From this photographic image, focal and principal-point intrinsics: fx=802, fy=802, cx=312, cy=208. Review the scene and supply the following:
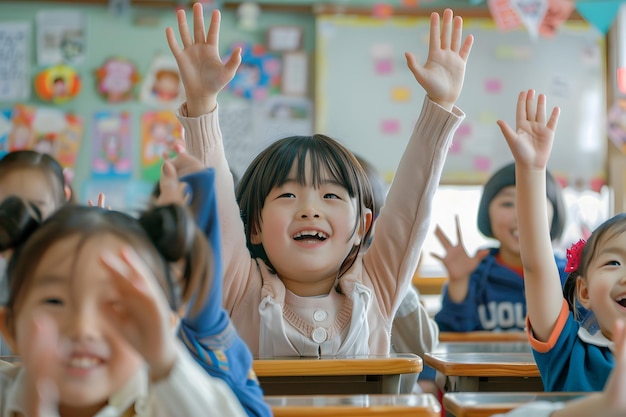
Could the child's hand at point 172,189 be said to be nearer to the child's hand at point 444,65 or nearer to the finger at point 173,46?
the finger at point 173,46

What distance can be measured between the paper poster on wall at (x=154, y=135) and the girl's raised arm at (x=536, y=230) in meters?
3.79

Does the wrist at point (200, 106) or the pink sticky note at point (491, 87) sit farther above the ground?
the pink sticky note at point (491, 87)

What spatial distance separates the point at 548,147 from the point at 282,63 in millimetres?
3741

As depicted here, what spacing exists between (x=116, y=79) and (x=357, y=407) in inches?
170

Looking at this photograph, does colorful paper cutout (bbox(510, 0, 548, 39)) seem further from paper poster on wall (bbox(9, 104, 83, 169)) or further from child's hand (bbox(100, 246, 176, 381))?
child's hand (bbox(100, 246, 176, 381))

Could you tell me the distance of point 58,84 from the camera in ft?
16.6

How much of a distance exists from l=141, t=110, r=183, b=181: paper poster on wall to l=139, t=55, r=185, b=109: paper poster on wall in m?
0.07

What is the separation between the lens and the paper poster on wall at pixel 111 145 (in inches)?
198

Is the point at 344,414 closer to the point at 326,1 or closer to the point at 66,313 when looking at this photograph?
the point at 66,313

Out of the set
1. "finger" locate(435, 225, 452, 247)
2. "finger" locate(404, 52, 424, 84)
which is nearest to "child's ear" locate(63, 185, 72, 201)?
"finger" locate(404, 52, 424, 84)

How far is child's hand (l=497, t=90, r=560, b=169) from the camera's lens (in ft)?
4.71

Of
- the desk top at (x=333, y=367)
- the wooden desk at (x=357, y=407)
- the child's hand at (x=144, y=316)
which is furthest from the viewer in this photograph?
the desk top at (x=333, y=367)

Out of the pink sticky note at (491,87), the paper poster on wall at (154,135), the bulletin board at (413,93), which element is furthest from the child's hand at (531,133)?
the paper poster on wall at (154,135)

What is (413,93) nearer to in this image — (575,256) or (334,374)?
(575,256)
